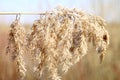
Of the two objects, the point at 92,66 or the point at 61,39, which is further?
the point at 92,66

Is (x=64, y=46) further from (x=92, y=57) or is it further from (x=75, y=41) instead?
(x=92, y=57)

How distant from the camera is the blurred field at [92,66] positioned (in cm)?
223

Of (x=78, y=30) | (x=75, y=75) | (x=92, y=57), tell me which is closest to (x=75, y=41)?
(x=78, y=30)

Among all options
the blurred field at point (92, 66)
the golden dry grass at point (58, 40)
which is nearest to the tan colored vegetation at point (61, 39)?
the golden dry grass at point (58, 40)

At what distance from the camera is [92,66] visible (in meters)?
2.40

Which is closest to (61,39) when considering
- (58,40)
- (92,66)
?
(58,40)

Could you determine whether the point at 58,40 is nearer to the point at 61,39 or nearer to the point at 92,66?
the point at 61,39

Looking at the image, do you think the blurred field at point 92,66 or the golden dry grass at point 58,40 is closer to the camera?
the golden dry grass at point 58,40

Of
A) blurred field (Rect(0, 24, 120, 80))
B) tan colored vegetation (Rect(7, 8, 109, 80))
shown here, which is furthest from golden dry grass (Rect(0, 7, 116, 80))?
blurred field (Rect(0, 24, 120, 80))

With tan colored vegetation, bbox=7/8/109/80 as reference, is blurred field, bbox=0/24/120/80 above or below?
below

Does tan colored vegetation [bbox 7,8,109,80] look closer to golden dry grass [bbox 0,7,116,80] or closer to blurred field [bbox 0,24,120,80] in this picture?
golden dry grass [bbox 0,7,116,80]

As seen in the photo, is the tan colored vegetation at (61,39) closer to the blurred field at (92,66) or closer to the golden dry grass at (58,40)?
the golden dry grass at (58,40)

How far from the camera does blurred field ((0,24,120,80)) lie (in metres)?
2.23

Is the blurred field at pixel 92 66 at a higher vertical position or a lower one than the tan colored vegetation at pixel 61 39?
lower
